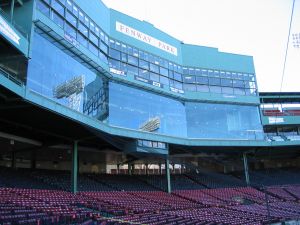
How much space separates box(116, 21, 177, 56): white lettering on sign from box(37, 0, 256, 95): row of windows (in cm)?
147

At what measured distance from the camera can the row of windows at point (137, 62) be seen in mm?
27812

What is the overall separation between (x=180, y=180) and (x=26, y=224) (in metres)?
30.8

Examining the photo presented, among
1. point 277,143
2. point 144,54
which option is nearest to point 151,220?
point 144,54

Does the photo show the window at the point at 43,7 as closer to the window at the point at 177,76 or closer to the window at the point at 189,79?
the window at the point at 177,76

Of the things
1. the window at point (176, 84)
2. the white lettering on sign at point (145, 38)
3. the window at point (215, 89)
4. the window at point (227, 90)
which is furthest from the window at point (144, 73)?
the window at point (227, 90)

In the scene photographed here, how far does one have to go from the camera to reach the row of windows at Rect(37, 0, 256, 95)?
2781cm

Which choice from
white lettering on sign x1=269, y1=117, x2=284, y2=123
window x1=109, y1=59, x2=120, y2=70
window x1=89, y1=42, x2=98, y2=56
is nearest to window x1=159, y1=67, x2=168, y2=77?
window x1=109, y1=59, x2=120, y2=70

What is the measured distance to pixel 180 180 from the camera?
43.9 meters

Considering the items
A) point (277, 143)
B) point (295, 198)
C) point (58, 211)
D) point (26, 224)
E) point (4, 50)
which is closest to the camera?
point (26, 224)

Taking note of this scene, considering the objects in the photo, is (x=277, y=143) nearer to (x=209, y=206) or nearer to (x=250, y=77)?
(x=250, y=77)

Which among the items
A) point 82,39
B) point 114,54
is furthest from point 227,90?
point 82,39

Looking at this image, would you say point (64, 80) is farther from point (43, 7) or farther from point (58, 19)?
point (43, 7)

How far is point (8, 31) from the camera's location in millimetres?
19812

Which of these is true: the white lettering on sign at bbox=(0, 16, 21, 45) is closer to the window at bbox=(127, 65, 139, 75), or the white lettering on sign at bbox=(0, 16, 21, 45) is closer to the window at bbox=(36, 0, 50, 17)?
the window at bbox=(36, 0, 50, 17)
